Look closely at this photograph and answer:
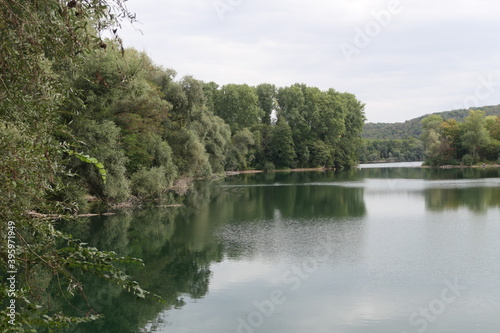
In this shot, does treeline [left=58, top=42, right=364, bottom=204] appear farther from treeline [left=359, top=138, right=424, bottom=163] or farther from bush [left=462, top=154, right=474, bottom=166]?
treeline [left=359, top=138, right=424, bottom=163]

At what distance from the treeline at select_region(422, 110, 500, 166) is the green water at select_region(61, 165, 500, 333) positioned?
177ft

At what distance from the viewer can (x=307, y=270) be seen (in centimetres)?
1376

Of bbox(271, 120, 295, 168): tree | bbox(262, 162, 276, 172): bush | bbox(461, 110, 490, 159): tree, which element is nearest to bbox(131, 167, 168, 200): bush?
bbox(262, 162, 276, 172): bush

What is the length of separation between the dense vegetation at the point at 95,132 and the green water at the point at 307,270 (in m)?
1.99

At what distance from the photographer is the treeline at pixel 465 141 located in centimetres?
7469

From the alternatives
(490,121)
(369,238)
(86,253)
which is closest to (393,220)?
(369,238)

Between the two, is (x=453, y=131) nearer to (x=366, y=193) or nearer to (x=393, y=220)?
(x=366, y=193)

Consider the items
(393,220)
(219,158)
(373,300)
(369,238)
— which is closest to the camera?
(373,300)

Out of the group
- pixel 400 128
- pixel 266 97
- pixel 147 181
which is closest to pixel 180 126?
pixel 147 181

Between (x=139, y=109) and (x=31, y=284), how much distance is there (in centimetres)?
2696

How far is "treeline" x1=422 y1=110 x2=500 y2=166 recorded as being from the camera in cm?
7469

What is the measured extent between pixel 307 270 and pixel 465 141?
70794mm

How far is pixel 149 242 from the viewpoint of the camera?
18.8 metres

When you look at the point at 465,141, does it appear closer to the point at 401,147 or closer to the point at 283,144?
the point at 283,144
